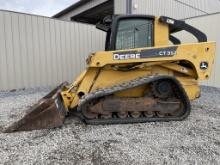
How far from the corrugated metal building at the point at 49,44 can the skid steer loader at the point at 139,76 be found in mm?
4348

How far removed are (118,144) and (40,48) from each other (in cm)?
658

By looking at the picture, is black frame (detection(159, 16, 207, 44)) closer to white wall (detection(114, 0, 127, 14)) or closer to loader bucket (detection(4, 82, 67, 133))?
loader bucket (detection(4, 82, 67, 133))

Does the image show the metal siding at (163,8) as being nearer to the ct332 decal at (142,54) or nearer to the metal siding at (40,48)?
the metal siding at (40,48)

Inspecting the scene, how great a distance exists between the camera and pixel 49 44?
8953 mm

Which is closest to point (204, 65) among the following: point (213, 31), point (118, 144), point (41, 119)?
point (118, 144)

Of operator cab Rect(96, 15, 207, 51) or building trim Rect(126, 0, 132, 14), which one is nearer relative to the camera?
operator cab Rect(96, 15, 207, 51)

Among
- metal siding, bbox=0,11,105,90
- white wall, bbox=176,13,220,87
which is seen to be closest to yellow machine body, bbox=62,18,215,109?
white wall, bbox=176,13,220,87

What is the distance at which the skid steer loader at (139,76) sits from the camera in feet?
12.9

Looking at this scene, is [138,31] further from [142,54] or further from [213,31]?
[213,31]

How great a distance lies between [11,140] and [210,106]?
14.0ft

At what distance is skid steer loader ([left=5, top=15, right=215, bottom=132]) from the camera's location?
3.93 meters

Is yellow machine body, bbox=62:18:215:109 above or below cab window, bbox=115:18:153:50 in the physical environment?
below

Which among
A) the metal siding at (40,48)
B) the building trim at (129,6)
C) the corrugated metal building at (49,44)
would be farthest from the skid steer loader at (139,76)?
the building trim at (129,6)

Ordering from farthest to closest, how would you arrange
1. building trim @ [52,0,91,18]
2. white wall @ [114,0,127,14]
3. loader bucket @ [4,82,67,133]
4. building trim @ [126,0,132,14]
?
1. building trim @ [52,0,91,18]
2. white wall @ [114,0,127,14]
3. building trim @ [126,0,132,14]
4. loader bucket @ [4,82,67,133]
